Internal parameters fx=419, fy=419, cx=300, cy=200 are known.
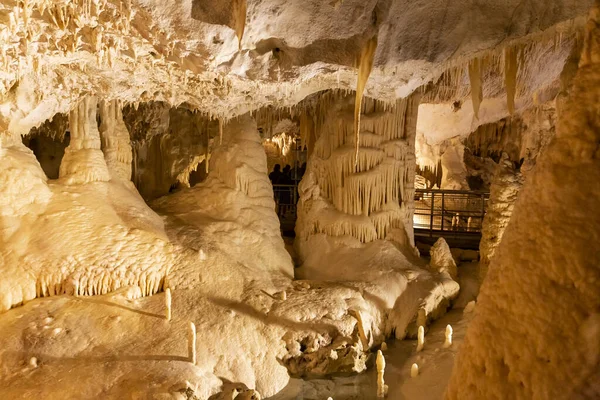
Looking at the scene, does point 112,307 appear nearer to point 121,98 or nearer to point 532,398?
point 121,98

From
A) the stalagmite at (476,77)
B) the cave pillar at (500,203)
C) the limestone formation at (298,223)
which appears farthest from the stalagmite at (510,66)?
the cave pillar at (500,203)

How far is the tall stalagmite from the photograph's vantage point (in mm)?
1484

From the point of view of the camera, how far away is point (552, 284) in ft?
5.35

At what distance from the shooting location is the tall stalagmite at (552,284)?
148 centimetres

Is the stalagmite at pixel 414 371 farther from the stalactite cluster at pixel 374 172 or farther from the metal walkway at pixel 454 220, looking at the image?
the metal walkway at pixel 454 220

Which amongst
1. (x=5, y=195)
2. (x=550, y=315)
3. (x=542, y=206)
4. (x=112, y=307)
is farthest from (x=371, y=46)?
(x=5, y=195)

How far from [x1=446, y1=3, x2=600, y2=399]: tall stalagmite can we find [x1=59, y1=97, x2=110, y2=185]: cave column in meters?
6.97

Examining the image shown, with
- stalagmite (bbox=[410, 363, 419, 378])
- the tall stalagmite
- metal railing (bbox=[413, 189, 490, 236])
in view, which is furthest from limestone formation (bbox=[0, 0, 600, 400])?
metal railing (bbox=[413, 189, 490, 236])

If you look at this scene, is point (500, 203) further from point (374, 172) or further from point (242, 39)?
point (242, 39)

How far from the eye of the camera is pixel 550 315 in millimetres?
1583

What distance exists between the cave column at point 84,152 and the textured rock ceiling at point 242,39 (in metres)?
0.66

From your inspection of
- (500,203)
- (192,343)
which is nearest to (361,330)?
(192,343)

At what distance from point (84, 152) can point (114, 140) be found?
88 centimetres

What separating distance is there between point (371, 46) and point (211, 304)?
4199mm
